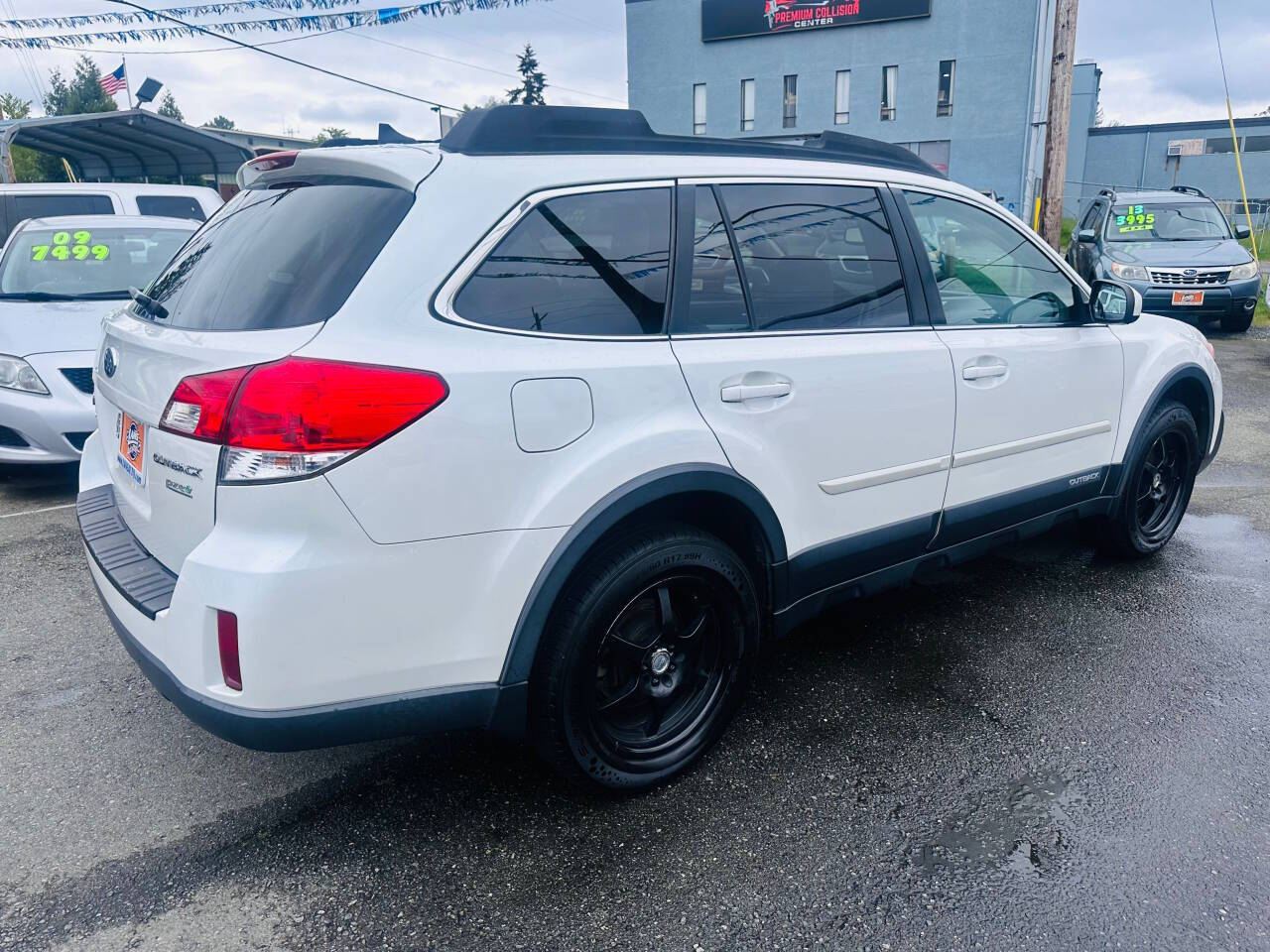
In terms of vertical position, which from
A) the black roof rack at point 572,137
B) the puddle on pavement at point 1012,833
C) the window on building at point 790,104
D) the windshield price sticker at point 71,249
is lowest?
the puddle on pavement at point 1012,833

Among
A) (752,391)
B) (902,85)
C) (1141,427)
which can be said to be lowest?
(1141,427)

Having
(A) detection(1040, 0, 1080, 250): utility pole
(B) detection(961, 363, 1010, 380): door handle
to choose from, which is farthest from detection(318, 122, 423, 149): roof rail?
(A) detection(1040, 0, 1080, 250): utility pole

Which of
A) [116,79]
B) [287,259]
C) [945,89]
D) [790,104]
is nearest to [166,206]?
[287,259]

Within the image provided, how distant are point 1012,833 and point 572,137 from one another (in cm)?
220

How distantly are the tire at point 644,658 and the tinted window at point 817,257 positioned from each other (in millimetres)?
774

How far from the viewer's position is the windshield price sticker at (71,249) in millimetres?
6590

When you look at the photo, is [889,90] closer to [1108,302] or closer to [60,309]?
[60,309]

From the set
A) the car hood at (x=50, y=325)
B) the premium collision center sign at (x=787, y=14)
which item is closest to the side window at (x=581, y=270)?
the car hood at (x=50, y=325)

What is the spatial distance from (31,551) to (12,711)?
1.84 metres

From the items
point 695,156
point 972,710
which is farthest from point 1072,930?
point 695,156

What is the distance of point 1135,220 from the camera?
12.5m

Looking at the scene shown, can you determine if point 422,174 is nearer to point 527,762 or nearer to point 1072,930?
point 527,762

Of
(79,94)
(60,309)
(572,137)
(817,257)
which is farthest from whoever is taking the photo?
(79,94)

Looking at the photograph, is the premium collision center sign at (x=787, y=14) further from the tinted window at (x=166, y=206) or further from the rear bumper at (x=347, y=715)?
the rear bumper at (x=347, y=715)
